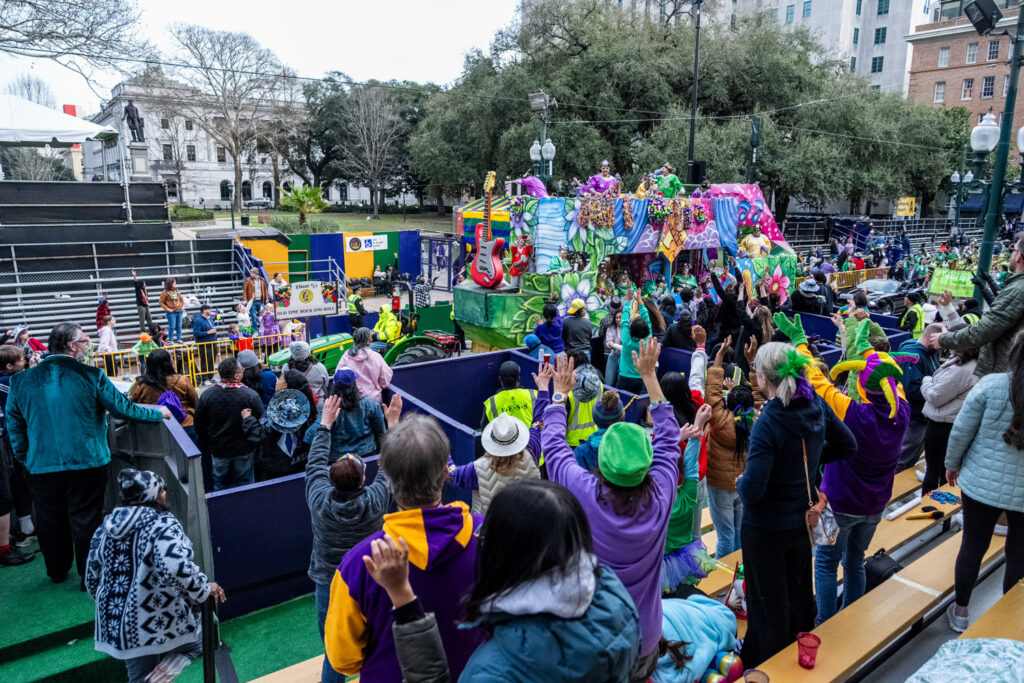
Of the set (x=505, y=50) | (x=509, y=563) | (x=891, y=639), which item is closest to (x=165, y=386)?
(x=509, y=563)

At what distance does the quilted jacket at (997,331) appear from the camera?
4.33 m

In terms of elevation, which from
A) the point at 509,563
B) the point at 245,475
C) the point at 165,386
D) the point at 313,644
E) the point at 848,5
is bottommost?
the point at 313,644

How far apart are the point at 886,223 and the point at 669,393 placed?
37.1 meters

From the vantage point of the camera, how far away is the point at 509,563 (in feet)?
5.73

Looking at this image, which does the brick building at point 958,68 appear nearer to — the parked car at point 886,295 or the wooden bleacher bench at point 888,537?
the parked car at point 886,295

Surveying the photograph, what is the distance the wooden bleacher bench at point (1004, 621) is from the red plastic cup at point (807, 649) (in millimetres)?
656

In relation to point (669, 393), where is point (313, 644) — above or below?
below

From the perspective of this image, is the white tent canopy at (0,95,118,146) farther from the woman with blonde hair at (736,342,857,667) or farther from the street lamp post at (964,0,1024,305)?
the street lamp post at (964,0,1024,305)

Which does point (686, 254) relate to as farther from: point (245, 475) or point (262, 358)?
point (245, 475)

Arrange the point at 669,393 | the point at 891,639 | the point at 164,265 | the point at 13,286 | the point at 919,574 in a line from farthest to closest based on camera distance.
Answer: the point at 164,265 < the point at 13,286 < the point at 669,393 < the point at 919,574 < the point at 891,639

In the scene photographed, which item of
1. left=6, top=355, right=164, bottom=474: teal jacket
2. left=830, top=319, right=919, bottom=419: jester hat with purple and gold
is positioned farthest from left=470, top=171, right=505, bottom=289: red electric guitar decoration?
left=830, top=319, right=919, bottom=419: jester hat with purple and gold

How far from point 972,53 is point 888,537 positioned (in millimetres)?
63136

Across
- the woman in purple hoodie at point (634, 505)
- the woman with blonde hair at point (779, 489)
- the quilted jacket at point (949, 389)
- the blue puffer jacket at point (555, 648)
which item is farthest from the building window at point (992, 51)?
the blue puffer jacket at point (555, 648)

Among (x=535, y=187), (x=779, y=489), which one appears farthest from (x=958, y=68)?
(x=779, y=489)
